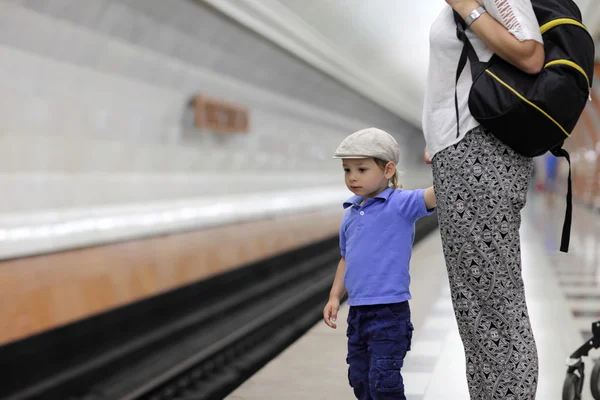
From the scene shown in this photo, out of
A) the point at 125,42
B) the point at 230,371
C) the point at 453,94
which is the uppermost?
the point at 125,42

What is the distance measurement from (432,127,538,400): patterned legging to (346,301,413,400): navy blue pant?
30cm

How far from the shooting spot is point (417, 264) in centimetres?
795

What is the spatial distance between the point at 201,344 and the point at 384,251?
353cm

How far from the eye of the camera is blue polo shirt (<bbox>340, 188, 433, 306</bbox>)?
2164mm

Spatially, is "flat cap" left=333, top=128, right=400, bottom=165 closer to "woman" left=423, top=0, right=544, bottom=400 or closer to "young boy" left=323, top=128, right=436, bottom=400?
"young boy" left=323, top=128, right=436, bottom=400

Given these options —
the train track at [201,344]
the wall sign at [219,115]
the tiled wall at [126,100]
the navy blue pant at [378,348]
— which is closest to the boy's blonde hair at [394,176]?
the navy blue pant at [378,348]

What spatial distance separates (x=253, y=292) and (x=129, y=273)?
2.26 m

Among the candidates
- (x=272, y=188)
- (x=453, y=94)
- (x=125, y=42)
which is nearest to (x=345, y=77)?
(x=272, y=188)

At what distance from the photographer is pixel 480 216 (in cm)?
180

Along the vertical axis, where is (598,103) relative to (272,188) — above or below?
above

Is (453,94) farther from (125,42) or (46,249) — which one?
(125,42)

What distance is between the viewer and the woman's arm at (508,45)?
166 cm

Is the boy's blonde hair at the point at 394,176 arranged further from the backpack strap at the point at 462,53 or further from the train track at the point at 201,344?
the train track at the point at 201,344

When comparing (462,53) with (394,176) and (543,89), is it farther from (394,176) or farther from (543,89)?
(394,176)
